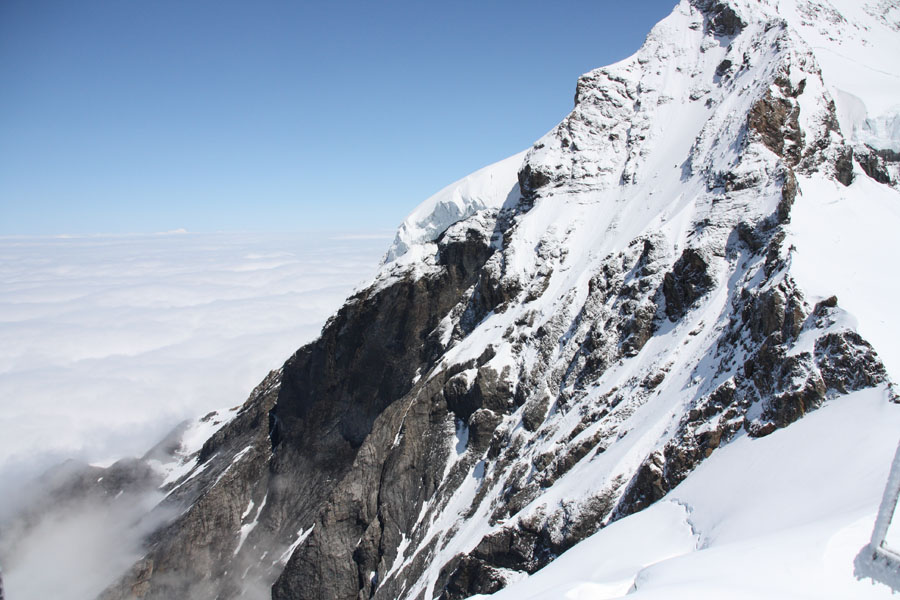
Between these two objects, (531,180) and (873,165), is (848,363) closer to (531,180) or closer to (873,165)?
(873,165)

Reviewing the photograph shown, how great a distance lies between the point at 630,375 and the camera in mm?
37375

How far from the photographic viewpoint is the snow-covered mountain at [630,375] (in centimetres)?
1888

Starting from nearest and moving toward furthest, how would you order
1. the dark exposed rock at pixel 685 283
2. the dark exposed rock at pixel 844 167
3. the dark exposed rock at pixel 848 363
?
the dark exposed rock at pixel 848 363 → the dark exposed rock at pixel 685 283 → the dark exposed rock at pixel 844 167

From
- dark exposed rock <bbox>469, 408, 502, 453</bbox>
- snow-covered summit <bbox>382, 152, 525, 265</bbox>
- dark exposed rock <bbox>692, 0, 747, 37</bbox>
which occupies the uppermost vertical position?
dark exposed rock <bbox>692, 0, 747, 37</bbox>

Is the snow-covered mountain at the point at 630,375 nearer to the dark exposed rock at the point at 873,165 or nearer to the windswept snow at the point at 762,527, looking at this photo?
the windswept snow at the point at 762,527

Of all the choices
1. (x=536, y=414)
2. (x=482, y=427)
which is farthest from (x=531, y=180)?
(x=482, y=427)

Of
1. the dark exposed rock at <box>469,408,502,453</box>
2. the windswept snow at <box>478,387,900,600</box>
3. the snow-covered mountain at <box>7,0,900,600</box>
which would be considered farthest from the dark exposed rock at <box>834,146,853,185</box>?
the dark exposed rock at <box>469,408,502,453</box>

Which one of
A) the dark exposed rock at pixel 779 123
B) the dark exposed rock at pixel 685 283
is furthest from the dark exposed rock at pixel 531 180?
the dark exposed rock at pixel 685 283

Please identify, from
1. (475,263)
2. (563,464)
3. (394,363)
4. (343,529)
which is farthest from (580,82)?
(343,529)

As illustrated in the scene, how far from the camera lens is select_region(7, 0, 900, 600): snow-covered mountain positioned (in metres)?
18.9

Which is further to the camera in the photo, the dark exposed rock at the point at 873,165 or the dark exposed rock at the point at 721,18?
the dark exposed rock at the point at 721,18

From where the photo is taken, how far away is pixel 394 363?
6638cm

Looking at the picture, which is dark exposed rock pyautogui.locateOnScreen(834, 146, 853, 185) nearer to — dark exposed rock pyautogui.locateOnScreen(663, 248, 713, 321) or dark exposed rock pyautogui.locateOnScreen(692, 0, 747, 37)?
dark exposed rock pyautogui.locateOnScreen(663, 248, 713, 321)

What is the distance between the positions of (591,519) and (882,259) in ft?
73.4
